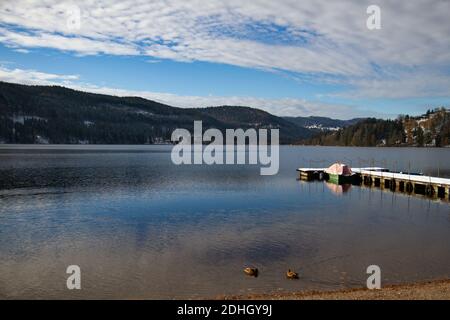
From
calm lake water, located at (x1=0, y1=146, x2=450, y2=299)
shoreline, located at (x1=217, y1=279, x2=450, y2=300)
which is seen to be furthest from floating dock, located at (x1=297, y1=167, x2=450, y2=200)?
shoreline, located at (x1=217, y1=279, x2=450, y2=300)

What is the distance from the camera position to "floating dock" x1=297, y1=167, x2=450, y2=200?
54562mm

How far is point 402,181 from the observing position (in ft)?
204

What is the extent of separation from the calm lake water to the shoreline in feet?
4.01

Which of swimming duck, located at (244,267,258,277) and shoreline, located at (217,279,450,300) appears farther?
swimming duck, located at (244,267,258,277)

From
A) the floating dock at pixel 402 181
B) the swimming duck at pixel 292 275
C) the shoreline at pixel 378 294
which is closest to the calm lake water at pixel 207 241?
the swimming duck at pixel 292 275

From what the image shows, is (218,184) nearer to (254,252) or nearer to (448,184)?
(448,184)

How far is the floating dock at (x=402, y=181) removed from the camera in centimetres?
5456

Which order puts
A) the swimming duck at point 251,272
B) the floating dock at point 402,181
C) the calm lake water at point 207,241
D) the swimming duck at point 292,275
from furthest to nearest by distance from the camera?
the floating dock at point 402,181
the swimming duck at point 251,272
the swimming duck at point 292,275
the calm lake water at point 207,241

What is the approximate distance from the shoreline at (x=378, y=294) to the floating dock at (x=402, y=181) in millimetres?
37936

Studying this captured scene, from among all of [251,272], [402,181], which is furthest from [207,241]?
[402,181]

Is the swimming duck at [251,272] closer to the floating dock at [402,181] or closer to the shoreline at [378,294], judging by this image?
the shoreline at [378,294]

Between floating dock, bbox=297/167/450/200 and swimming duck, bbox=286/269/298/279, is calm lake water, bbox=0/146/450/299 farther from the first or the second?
floating dock, bbox=297/167/450/200
